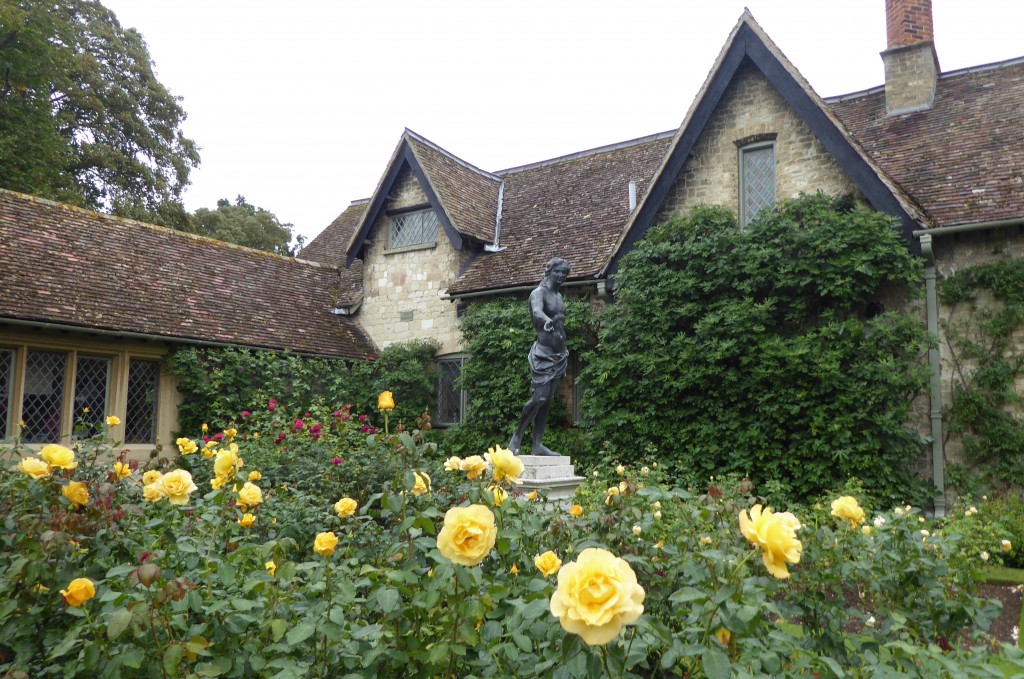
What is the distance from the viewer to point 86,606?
233 cm

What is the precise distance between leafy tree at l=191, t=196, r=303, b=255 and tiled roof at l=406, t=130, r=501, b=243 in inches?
647

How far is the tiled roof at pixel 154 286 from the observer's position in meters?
11.4

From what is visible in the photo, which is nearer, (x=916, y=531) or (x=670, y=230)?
(x=916, y=531)

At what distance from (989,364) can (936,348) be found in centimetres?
68

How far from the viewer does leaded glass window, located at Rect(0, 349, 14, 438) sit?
1095cm

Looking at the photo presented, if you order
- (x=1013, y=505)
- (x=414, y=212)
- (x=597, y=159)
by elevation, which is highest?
(x=597, y=159)

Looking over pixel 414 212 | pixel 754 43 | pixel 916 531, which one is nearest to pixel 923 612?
pixel 916 531

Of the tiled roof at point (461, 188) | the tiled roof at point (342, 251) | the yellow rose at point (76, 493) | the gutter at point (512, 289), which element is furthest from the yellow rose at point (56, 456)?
the tiled roof at point (342, 251)

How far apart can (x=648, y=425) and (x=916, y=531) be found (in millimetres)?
8425

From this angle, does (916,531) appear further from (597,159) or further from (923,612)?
(597,159)

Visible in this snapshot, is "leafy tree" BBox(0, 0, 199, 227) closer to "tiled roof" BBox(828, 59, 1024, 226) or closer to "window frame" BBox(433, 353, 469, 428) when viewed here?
"window frame" BBox(433, 353, 469, 428)

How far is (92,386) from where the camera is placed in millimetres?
11938

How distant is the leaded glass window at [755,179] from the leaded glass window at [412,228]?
659 cm

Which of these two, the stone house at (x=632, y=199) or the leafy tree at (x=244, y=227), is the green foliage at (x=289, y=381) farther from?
the leafy tree at (x=244, y=227)
